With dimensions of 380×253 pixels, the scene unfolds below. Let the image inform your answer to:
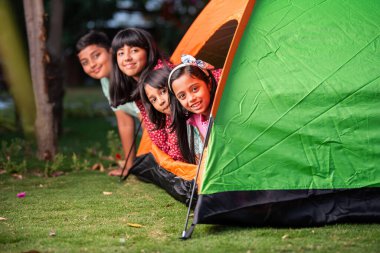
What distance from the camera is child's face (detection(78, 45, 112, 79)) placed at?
5262 millimetres

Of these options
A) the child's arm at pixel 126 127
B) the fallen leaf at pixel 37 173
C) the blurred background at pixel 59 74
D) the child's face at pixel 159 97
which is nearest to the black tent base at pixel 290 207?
the child's face at pixel 159 97

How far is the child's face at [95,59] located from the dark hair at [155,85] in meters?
0.92

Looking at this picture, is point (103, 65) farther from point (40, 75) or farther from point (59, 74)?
point (59, 74)

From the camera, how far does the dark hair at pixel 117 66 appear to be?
4707 millimetres

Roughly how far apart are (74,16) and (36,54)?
8.87 metres

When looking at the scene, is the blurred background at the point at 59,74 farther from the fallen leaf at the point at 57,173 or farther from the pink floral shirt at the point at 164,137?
the pink floral shirt at the point at 164,137

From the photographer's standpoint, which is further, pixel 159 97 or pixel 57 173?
pixel 57 173


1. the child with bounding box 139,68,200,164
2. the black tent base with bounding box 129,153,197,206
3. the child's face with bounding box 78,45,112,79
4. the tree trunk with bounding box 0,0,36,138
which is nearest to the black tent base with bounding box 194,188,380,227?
the black tent base with bounding box 129,153,197,206

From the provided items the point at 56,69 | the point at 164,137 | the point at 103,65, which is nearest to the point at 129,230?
the point at 164,137

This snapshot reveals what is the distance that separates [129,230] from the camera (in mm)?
3408

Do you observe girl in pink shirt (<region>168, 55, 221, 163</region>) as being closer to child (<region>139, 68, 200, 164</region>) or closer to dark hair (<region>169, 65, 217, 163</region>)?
dark hair (<region>169, 65, 217, 163</region>)

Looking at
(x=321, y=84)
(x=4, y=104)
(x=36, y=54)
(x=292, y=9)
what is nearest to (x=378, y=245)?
(x=321, y=84)

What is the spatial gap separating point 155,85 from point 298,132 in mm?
1105

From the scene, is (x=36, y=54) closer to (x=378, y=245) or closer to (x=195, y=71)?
(x=195, y=71)
